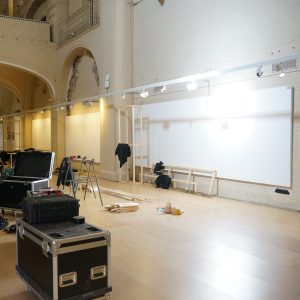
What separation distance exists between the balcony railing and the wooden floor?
769 cm

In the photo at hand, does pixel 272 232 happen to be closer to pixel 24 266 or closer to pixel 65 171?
pixel 24 266

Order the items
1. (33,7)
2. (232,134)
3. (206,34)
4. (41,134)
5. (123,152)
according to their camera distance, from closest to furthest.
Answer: (232,134), (206,34), (123,152), (41,134), (33,7)

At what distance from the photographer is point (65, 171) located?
7.85m

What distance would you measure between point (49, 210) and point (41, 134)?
14.7 metres

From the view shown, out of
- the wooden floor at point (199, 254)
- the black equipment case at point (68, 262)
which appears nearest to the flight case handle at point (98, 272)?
the black equipment case at point (68, 262)

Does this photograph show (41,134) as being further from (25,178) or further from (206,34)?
(25,178)

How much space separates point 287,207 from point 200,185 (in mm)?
2290

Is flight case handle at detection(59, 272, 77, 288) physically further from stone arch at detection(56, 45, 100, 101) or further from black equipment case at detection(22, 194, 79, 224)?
stone arch at detection(56, 45, 100, 101)

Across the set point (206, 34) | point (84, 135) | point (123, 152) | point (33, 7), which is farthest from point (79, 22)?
point (206, 34)

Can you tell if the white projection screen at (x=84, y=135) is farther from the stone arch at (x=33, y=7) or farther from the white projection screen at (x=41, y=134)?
the stone arch at (x=33, y=7)

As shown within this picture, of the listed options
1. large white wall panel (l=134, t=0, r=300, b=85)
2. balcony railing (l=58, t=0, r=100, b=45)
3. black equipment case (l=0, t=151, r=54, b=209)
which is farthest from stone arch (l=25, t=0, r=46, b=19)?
black equipment case (l=0, t=151, r=54, b=209)

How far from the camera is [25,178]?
6410 millimetres

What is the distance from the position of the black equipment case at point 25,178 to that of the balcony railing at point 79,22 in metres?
6.40

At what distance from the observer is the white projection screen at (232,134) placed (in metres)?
6.64
